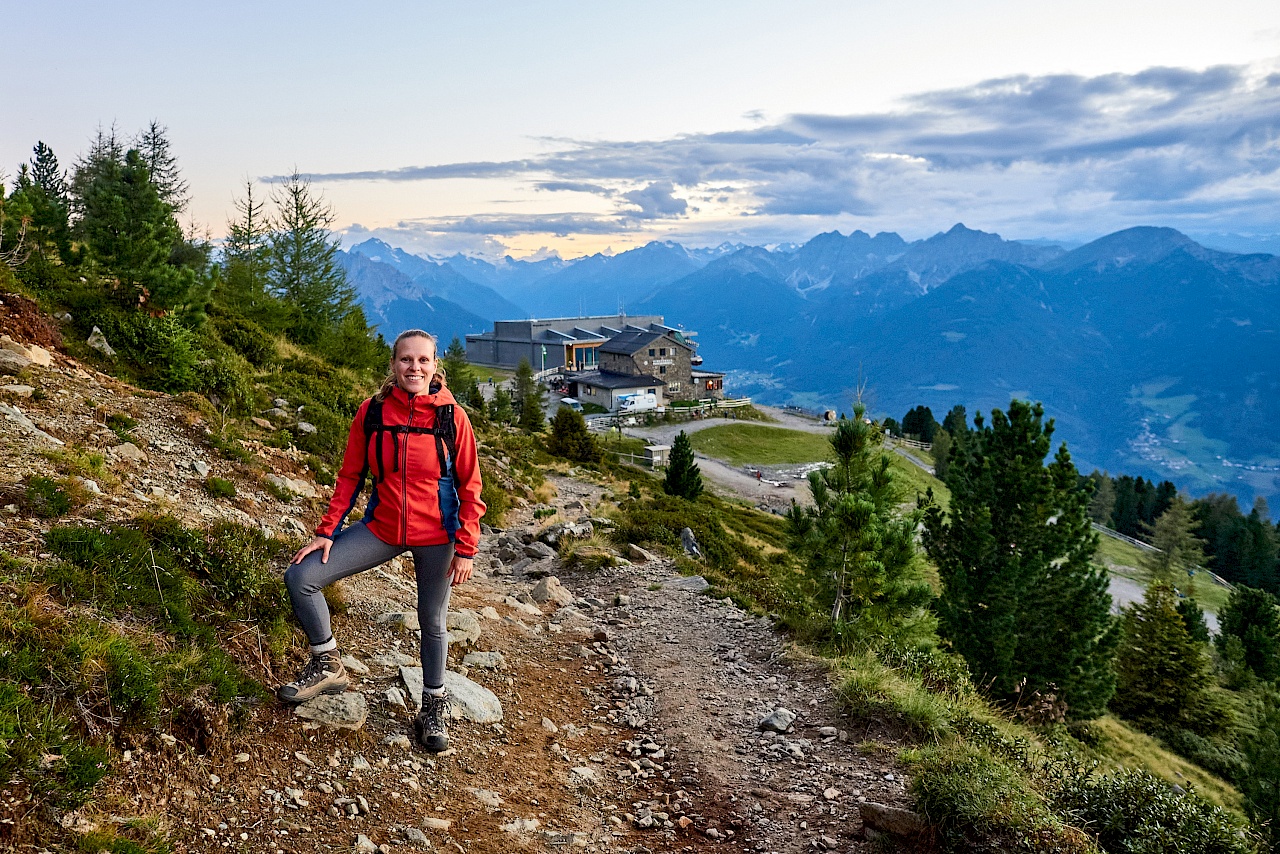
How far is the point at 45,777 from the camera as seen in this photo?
4.27m

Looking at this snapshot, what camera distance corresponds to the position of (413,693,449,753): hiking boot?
6426mm

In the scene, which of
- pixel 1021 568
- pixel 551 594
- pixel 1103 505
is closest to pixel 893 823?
pixel 551 594

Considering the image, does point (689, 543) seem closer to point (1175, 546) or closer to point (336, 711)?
point (336, 711)

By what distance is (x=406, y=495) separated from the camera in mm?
5660

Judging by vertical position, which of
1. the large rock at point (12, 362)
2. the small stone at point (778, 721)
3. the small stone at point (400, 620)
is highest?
the large rock at point (12, 362)

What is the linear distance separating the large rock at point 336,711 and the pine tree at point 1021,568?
837 inches

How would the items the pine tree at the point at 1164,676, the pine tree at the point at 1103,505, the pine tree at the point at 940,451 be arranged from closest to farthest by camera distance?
the pine tree at the point at 1164,676 → the pine tree at the point at 940,451 → the pine tree at the point at 1103,505

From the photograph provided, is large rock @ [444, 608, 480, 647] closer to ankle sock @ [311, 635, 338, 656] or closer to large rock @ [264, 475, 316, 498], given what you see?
ankle sock @ [311, 635, 338, 656]

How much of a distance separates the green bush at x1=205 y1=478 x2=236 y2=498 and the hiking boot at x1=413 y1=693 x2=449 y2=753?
5.62 meters

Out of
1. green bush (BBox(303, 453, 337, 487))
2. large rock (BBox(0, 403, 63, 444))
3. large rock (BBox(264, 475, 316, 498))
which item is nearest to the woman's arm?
large rock (BBox(0, 403, 63, 444))

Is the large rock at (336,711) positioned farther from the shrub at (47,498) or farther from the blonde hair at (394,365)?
the shrub at (47,498)

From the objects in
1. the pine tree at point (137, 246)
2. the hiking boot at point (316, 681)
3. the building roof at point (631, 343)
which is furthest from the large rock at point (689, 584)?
the building roof at point (631, 343)

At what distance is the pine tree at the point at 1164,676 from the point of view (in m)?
32.1

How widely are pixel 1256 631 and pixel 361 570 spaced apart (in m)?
51.0
